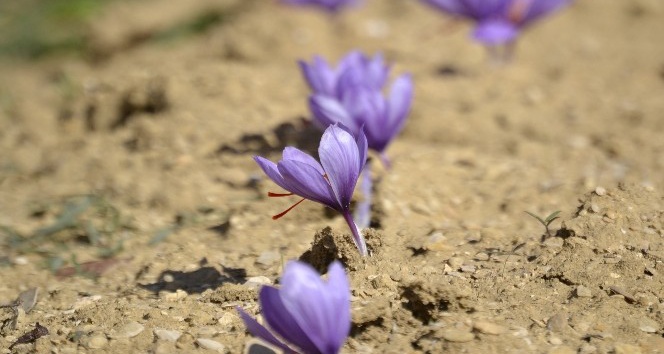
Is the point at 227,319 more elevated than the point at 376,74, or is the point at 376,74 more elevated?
the point at 376,74

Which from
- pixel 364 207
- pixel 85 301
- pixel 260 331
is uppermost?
pixel 260 331

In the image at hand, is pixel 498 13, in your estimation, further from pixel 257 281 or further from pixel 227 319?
pixel 227 319

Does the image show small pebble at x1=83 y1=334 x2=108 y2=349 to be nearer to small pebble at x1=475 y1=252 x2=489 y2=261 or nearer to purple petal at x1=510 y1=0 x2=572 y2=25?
small pebble at x1=475 y1=252 x2=489 y2=261

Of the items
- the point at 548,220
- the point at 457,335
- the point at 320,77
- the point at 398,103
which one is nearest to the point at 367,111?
the point at 398,103

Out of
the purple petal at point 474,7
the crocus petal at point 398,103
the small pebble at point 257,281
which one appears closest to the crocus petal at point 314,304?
the small pebble at point 257,281

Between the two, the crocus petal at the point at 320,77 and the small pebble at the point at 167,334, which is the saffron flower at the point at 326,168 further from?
the crocus petal at the point at 320,77
